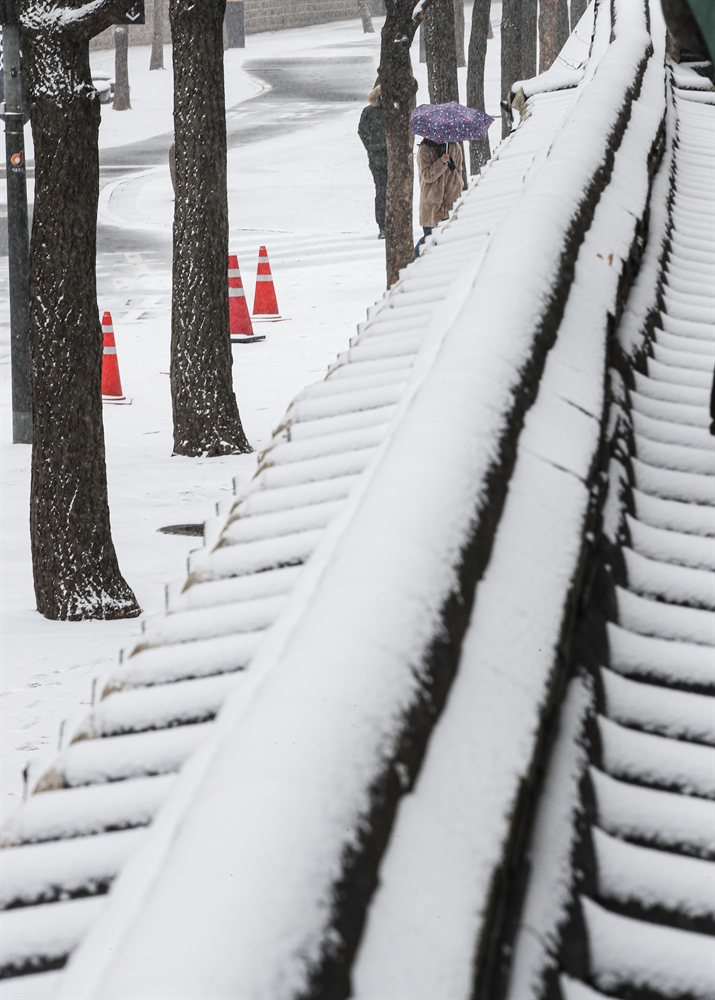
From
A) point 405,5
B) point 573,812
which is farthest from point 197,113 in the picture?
point 573,812

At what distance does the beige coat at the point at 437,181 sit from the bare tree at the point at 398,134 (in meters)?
1.62

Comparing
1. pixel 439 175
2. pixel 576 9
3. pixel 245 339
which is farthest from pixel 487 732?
pixel 576 9

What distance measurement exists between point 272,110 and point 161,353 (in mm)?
24333

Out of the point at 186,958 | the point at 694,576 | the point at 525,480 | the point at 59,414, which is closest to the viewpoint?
the point at 186,958

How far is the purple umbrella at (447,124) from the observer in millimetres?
15336

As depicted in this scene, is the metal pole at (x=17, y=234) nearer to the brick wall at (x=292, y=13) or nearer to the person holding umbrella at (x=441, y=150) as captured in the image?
the person holding umbrella at (x=441, y=150)

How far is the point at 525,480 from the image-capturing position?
78.0 inches

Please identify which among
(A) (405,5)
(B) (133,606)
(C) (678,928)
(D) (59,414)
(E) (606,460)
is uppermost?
(A) (405,5)

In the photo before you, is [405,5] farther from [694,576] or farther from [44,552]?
[694,576]

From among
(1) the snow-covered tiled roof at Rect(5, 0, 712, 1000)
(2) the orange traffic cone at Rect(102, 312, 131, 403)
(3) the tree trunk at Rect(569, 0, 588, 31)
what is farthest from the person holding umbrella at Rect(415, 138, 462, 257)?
(3) the tree trunk at Rect(569, 0, 588, 31)

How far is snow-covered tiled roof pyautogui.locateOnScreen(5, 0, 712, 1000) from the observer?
1.05 m

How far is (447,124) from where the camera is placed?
15391mm

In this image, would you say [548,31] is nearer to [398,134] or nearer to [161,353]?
[398,134]

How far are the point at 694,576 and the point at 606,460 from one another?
0.81 feet
